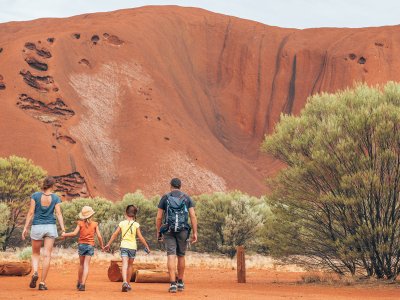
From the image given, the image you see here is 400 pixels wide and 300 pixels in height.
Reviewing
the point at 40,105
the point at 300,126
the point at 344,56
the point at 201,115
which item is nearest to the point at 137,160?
the point at 40,105

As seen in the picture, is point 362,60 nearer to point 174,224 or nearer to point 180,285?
point 180,285

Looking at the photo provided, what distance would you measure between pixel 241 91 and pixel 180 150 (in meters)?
26.7

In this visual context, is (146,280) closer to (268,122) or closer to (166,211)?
(166,211)

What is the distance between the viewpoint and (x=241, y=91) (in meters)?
93.1

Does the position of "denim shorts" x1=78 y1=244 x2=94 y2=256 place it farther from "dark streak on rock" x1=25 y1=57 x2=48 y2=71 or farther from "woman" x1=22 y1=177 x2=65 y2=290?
"dark streak on rock" x1=25 y1=57 x2=48 y2=71

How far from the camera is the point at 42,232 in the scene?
1145cm

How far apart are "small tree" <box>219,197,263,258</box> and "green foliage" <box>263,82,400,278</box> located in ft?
59.0

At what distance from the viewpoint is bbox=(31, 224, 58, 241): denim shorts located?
11414mm

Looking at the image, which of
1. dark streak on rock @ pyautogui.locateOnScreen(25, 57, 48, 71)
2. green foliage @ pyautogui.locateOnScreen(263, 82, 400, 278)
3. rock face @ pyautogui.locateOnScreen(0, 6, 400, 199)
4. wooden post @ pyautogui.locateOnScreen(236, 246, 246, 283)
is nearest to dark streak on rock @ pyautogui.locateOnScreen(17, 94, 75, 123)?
rock face @ pyautogui.locateOnScreen(0, 6, 400, 199)

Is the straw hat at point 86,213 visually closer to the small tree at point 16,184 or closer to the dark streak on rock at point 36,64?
the small tree at point 16,184

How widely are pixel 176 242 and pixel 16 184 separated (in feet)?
98.2

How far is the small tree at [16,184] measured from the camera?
39281 mm

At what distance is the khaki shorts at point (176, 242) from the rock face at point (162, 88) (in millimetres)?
48842

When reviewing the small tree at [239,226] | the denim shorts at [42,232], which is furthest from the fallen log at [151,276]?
the small tree at [239,226]
